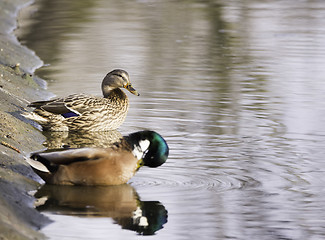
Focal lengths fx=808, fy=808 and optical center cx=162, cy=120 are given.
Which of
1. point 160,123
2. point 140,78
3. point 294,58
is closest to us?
point 160,123

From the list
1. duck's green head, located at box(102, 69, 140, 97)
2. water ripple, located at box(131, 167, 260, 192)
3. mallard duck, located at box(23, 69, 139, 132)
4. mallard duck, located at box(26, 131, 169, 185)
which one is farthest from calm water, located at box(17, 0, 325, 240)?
duck's green head, located at box(102, 69, 140, 97)

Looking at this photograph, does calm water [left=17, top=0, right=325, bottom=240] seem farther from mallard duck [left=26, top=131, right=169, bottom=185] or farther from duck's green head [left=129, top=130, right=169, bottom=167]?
duck's green head [left=129, top=130, right=169, bottom=167]

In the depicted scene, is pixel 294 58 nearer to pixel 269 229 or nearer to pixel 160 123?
pixel 160 123

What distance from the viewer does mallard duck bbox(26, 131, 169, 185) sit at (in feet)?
25.0

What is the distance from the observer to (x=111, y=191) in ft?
25.2

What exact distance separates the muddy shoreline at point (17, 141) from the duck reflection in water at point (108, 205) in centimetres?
19

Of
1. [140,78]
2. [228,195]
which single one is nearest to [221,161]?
[228,195]

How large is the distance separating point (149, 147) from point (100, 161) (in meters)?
0.52

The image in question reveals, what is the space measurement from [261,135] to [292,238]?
388 cm

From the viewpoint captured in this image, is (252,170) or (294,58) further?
(294,58)

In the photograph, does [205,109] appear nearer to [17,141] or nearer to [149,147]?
[17,141]

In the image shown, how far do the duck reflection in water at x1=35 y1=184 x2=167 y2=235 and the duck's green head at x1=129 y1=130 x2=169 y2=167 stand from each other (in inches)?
12.9

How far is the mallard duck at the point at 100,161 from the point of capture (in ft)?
25.0

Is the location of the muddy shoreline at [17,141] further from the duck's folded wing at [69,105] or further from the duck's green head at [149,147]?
the duck's green head at [149,147]
